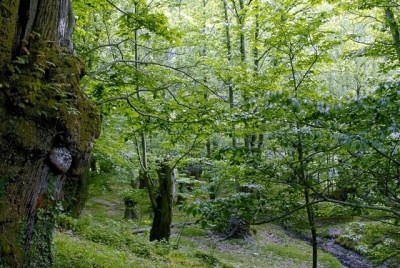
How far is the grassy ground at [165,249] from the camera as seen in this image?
610cm

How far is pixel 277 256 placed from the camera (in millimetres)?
13172

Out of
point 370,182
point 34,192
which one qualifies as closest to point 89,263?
point 34,192

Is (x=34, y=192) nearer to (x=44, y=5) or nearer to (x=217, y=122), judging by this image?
(x=44, y=5)

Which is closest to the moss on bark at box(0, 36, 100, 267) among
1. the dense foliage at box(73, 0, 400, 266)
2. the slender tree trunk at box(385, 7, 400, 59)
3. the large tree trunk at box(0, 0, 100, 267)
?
the large tree trunk at box(0, 0, 100, 267)

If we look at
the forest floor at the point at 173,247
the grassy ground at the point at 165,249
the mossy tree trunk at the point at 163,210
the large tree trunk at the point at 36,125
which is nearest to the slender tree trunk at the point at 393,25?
the mossy tree trunk at the point at 163,210

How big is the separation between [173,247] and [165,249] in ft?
3.64

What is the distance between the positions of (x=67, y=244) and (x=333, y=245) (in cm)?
1340

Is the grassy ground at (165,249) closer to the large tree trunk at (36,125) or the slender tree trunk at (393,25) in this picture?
the large tree trunk at (36,125)

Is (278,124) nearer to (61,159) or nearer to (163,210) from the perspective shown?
(61,159)

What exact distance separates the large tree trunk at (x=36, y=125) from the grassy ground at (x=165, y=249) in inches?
63.5

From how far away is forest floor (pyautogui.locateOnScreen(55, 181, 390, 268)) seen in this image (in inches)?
247

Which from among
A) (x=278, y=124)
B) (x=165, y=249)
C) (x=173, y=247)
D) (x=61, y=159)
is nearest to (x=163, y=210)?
(x=173, y=247)

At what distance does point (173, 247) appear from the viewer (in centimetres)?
927

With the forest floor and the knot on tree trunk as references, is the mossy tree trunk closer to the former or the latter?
the forest floor
